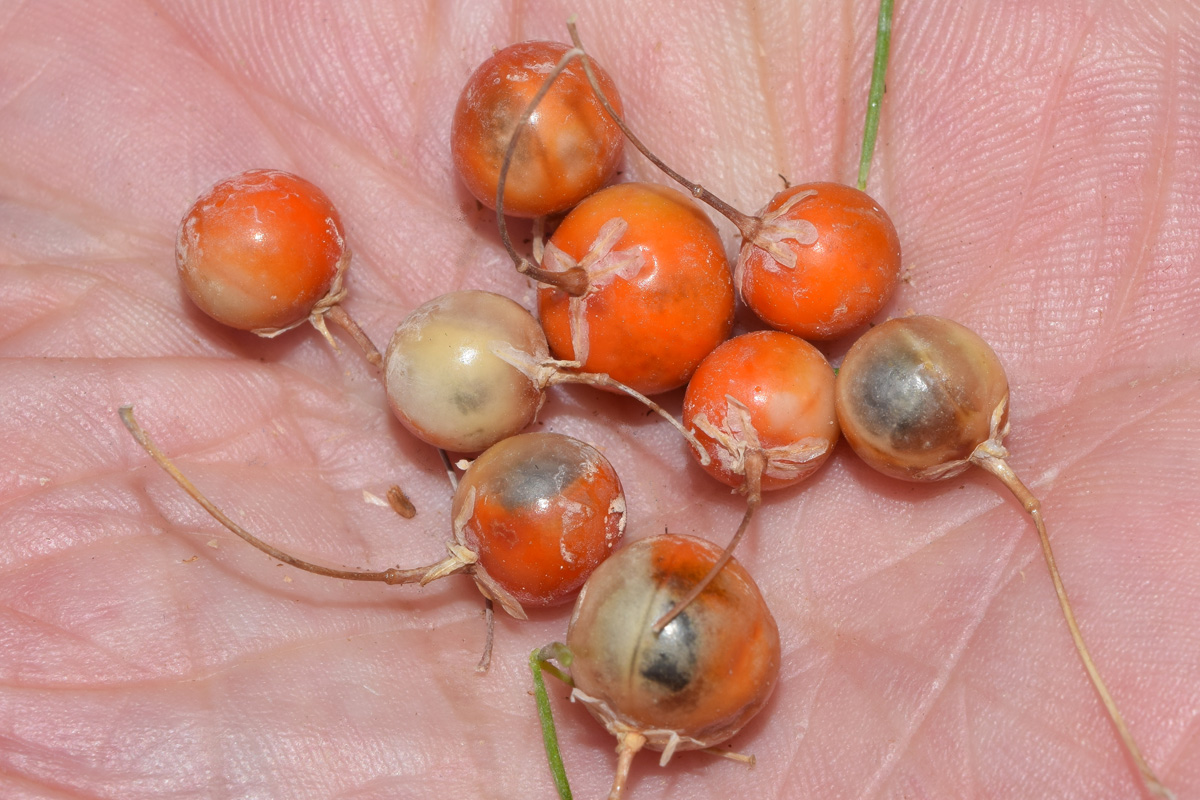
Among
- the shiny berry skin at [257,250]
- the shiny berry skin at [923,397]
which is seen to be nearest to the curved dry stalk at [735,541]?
the shiny berry skin at [923,397]

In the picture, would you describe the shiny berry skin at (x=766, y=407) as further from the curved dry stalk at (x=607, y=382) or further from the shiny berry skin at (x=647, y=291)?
the shiny berry skin at (x=647, y=291)

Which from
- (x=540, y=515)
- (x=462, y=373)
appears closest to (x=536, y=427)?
(x=462, y=373)

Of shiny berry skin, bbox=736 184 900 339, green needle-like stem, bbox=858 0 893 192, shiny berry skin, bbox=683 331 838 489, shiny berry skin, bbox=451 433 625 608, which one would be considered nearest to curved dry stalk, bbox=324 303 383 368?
shiny berry skin, bbox=451 433 625 608

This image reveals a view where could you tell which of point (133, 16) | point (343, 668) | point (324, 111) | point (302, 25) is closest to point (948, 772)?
point (343, 668)

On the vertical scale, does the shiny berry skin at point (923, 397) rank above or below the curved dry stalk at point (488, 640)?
above

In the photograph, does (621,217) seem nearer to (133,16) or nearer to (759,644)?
(759,644)

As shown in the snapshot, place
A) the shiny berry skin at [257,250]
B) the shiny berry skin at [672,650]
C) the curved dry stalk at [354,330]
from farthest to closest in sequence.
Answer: the curved dry stalk at [354,330], the shiny berry skin at [257,250], the shiny berry skin at [672,650]
